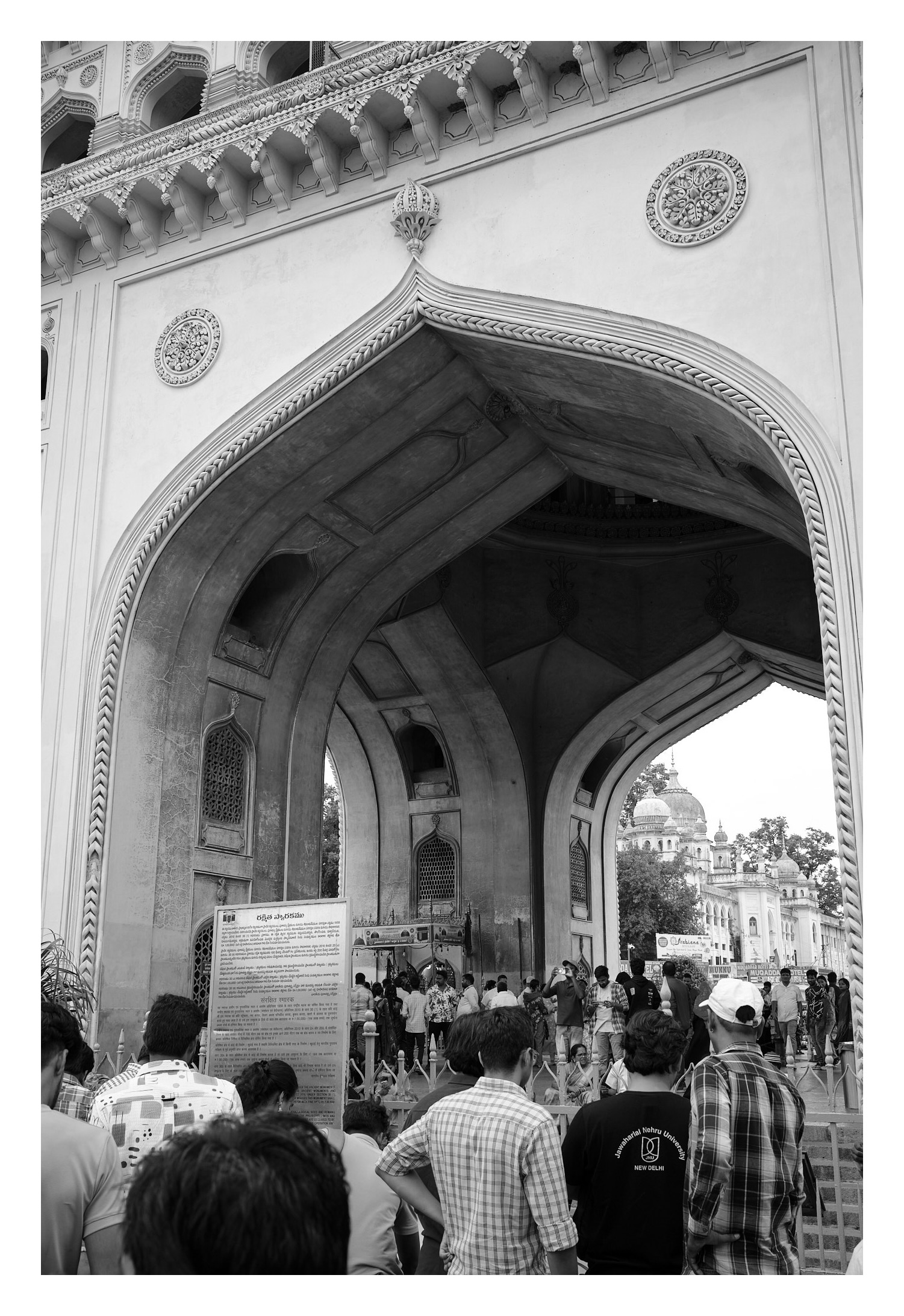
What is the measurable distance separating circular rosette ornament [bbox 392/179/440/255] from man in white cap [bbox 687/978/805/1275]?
697 cm

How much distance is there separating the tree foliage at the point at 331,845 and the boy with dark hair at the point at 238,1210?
82.3 feet

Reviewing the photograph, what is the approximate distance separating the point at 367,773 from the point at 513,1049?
13725 mm

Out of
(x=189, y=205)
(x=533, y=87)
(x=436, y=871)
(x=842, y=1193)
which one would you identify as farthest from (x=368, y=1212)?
(x=436, y=871)

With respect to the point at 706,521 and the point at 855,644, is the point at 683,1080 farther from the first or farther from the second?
the point at 706,521

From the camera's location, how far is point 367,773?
53.9 ft

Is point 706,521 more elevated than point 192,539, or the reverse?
point 706,521

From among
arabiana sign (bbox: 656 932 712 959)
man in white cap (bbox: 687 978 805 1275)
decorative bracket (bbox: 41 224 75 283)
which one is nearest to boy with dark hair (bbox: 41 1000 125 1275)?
man in white cap (bbox: 687 978 805 1275)

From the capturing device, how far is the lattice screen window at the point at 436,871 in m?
15.8

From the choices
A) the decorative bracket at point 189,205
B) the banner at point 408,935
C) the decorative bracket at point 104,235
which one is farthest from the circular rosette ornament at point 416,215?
the banner at point 408,935

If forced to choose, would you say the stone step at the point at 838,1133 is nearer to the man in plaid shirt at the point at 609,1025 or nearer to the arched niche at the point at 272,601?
the man in plaid shirt at the point at 609,1025

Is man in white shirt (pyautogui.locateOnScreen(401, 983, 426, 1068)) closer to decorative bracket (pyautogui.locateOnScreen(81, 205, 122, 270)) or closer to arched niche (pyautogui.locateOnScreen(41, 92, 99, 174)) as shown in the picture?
decorative bracket (pyautogui.locateOnScreen(81, 205, 122, 270))

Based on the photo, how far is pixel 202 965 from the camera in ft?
30.6

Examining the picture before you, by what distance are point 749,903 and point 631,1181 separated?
183ft

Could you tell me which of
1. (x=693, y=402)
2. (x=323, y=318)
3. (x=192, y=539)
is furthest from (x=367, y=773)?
(x=693, y=402)
